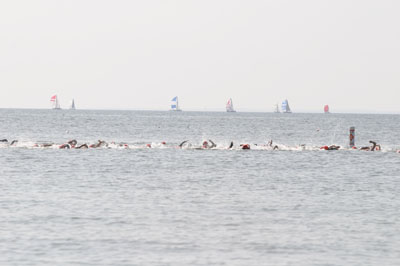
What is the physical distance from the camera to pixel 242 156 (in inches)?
2159

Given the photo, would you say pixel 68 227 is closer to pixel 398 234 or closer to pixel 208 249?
pixel 208 249

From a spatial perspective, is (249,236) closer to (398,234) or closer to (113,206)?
(398,234)

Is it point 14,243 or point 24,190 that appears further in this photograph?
point 24,190

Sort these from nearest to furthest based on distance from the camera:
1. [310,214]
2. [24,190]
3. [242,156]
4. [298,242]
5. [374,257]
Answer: [374,257] < [298,242] < [310,214] < [24,190] < [242,156]

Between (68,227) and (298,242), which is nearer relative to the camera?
(298,242)

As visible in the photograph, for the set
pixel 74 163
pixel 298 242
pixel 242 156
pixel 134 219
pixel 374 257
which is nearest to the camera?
pixel 374 257

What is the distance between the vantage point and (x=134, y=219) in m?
24.0

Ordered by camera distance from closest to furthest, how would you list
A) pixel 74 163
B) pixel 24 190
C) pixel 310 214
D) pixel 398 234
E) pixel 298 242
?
pixel 298 242, pixel 398 234, pixel 310 214, pixel 24 190, pixel 74 163

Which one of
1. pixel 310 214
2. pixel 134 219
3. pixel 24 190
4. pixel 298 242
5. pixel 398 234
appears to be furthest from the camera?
pixel 24 190

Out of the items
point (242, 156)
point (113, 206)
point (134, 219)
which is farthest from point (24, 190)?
point (242, 156)

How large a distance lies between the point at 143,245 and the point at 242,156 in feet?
116

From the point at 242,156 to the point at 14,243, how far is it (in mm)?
35802

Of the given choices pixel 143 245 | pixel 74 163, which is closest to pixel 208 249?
pixel 143 245

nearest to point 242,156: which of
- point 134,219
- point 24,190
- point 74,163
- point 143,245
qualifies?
point 74,163
